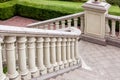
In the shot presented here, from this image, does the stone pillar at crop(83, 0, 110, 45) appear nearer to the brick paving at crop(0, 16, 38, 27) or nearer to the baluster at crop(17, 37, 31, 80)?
the baluster at crop(17, 37, 31, 80)

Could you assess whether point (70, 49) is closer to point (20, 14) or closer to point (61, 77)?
point (61, 77)

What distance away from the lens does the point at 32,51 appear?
187 inches

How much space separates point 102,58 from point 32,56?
4.42 meters

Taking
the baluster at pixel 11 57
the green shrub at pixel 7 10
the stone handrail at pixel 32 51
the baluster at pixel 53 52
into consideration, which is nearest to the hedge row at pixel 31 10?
the green shrub at pixel 7 10

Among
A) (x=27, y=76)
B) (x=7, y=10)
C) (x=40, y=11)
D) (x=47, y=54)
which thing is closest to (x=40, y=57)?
(x=47, y=54)

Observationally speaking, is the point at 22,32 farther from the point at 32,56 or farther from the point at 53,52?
the point at 53,52

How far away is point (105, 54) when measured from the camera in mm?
9219

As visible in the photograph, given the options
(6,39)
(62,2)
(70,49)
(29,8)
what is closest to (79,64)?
(70,49)

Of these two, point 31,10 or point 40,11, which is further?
point 31,10

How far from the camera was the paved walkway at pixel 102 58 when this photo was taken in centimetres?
764

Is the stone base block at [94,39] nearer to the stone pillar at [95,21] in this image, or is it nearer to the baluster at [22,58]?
the stone pillar at [95,21]

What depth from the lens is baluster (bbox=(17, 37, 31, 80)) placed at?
439cm

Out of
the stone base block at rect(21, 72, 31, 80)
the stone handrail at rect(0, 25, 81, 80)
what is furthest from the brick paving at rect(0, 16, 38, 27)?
the stone base block at rect(21, 72, 31, 80)

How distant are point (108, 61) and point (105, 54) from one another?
2.13 feet
